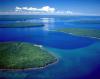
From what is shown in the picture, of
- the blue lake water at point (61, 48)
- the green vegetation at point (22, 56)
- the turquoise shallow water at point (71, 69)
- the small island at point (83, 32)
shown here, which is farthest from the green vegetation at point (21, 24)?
the turquoise shallow water at point (71, 69)

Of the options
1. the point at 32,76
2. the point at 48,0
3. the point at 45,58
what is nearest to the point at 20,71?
the point at 32,76

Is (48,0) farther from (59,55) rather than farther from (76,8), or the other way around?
(59,55)

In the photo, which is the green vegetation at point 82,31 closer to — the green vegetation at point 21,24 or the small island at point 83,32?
the small island at point 83,32

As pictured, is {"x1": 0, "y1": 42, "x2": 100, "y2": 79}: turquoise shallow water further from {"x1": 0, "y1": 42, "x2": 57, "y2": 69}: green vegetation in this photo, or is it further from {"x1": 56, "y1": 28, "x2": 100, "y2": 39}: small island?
{"x1": 56, "y1": 28, "x2": 100, "y2": 39}: small island

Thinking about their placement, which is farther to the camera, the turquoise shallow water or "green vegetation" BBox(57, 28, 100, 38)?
"green vegetation" BBox(57, 28, 100, 38)

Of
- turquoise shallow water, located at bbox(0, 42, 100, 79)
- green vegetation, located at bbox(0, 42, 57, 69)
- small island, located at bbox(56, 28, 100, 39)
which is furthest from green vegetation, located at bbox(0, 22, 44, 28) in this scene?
turquoise shallow water, located at bbox(0, 42, 100, 79)

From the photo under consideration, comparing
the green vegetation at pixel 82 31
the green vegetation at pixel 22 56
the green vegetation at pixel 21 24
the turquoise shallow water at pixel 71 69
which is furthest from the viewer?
the green vegetation at pixel 82 31

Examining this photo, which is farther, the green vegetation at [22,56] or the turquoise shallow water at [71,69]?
the green vegetation at [22,56]

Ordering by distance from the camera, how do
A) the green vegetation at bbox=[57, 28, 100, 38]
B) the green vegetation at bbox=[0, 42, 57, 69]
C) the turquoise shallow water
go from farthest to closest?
the green vegetation at bbox=[57, 28, 100, 38] < the green vegetation at bbox=[0, 42, 57, 69] < the turquoise shallow water
